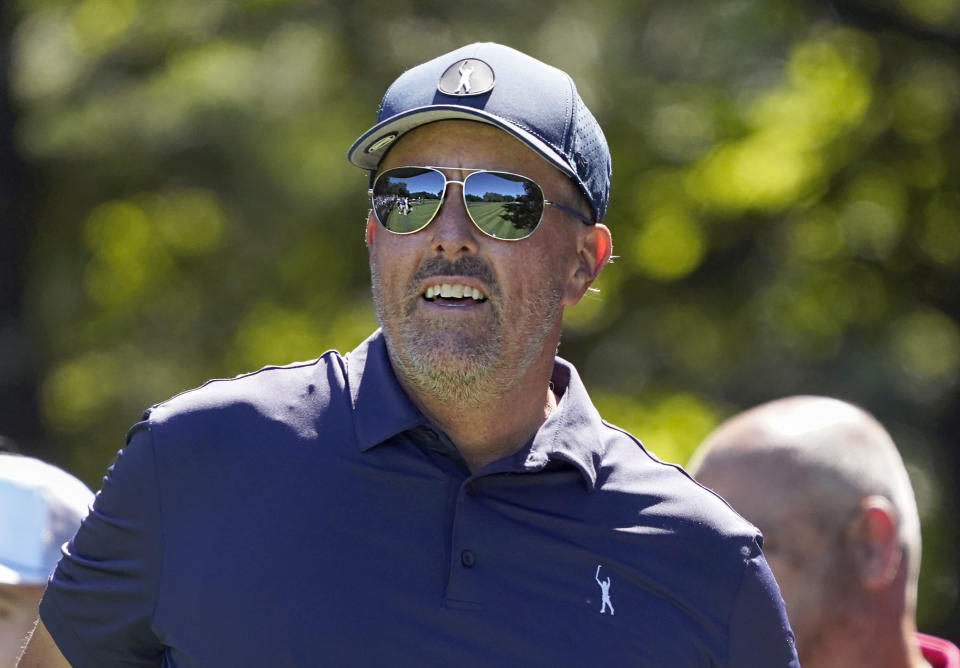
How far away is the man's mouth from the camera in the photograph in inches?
110

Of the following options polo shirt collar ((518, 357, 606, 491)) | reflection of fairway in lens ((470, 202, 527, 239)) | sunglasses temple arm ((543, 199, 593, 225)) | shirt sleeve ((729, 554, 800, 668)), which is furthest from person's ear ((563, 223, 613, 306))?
shirt sleeve ((729, 554, 800, 668))

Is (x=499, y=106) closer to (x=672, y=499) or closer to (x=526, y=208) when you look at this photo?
(x=526, y=208)

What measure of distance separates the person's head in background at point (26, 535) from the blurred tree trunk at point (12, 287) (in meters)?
6.60

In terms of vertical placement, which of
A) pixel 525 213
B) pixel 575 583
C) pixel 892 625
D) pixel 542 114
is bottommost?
pixel 892 625

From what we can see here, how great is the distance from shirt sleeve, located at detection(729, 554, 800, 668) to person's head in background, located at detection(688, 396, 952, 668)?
2.79ft

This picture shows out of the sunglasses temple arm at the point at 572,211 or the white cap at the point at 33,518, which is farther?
the white cap at the point at 33,518

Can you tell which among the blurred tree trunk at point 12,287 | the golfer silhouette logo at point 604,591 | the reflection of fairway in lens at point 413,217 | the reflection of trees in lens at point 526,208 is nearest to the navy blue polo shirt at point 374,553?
the golfer silhouette logo at point 604,591

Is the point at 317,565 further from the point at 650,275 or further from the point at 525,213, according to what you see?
the point at 650,275

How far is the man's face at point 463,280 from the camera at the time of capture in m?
2.78

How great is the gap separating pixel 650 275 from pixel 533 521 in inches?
230

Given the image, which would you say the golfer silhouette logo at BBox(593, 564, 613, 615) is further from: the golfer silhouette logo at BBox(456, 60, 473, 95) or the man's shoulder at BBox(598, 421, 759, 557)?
the golfer silhouette logo at BBox(456, 60, 473, 95)

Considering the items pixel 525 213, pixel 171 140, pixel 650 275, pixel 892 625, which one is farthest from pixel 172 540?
pixel 171 140

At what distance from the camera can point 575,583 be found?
2.65m

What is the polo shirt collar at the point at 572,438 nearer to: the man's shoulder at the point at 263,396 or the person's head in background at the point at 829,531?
the man's shoulder at the point at 263,396
